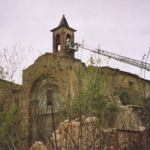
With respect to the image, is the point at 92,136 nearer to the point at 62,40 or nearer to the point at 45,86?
the point at 45,86

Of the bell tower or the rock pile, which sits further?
the bell tower

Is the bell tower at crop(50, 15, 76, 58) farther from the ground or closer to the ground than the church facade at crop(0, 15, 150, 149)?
farther from the ground

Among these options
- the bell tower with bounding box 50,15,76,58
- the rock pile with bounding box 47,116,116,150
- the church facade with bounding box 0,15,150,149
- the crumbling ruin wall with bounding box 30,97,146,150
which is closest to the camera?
the rock pile with bounding box 47,116,116,150

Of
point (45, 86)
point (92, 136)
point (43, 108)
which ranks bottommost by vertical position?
point (92, 136)

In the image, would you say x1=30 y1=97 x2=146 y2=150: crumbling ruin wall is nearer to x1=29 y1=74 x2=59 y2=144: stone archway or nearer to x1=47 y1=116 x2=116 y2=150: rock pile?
x1=47 y1=116 x2=116 y2=150: rock pile

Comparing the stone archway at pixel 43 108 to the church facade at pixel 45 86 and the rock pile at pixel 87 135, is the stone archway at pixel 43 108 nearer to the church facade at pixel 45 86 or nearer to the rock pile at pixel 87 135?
the church facade at pixel 45 86

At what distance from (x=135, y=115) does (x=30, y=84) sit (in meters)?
7.25

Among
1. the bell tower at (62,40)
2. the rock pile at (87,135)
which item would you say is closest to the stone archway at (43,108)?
the rock pile at (87,135)

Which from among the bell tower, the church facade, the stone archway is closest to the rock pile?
the stone archway

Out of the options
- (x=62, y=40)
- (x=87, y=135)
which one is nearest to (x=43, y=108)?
(x=87, y=135)

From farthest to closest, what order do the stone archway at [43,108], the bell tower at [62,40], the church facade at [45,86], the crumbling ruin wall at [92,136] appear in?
the bell tower at [62,40]
the church facade at [45,86]
the stone archway at [43,108]
the crumbling ruin wall at [92,136]

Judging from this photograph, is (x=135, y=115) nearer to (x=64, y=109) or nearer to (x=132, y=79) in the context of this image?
(x=64, y=109)

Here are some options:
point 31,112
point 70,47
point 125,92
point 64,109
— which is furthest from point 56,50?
point 64,109

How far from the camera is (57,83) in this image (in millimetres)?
9594
